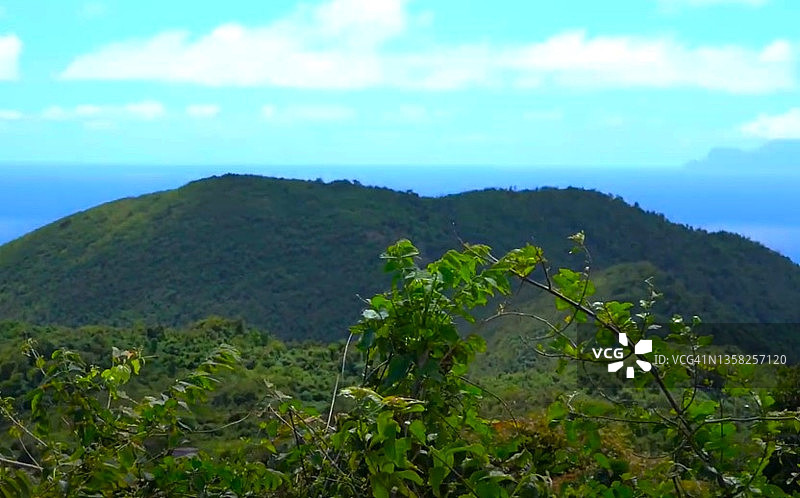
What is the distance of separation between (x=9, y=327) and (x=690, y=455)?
23.3 m

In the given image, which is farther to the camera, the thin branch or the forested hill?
the forested hill

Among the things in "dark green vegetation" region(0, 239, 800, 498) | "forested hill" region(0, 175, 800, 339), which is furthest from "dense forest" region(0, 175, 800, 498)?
"forested hill" region(0, 175, 800, 339)

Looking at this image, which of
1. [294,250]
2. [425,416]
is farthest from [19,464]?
[294,250]

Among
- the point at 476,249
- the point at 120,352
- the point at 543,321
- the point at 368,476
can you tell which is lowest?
the point at 368,476

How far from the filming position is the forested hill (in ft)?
120

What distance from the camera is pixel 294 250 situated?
41.9 metres

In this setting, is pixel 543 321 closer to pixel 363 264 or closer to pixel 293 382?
pixel 293 382

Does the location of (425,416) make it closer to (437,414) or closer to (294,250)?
(437,414)

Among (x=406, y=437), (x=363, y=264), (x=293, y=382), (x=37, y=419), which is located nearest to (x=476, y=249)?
(x=406, y=437)

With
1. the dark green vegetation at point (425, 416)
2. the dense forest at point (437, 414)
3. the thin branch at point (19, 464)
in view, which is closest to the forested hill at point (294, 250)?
the dense forest at point (437, 414)

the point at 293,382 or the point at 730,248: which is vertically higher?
the point at 730,248

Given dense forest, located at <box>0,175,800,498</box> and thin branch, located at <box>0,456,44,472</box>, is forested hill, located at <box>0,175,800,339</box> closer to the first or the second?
dense forest, located at <box>0,175,800,498</box>

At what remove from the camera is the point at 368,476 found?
4.84 feet

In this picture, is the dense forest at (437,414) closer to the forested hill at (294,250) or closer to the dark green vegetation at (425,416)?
the dark green vegetation at (425,416)
